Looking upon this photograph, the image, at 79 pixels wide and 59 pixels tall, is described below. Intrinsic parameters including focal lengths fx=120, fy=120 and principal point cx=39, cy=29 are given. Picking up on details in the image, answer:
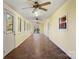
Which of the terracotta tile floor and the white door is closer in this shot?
the terracotta tile floor

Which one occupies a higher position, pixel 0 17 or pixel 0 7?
pixel 0 7

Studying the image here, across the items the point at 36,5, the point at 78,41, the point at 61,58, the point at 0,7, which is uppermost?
the point at 36,5

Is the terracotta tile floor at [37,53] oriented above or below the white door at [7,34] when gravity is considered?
below

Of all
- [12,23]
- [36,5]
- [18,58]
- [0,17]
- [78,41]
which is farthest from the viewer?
[12,23]

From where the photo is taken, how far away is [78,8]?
1.47 metres

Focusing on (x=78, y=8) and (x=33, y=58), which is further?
(x=33, y=58)

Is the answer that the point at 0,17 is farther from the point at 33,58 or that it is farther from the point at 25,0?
the point at 25,0

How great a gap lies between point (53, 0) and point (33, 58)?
2.68 m

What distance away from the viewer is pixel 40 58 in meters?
4.80

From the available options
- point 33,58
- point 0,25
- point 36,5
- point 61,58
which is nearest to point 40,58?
point 33,58

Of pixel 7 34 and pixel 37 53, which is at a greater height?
pixel 7 34

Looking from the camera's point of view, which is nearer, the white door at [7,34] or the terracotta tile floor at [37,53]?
the terracotta tile floor at [37,53]

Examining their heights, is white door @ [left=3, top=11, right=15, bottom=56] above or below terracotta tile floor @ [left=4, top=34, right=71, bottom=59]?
above

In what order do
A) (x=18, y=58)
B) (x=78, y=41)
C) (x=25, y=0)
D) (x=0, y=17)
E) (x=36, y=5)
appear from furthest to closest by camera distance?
(x=36, y=5) < (x=25, y=0) < (x=18, y=58) < (x=78, y=41) < (x=0, y=17)
